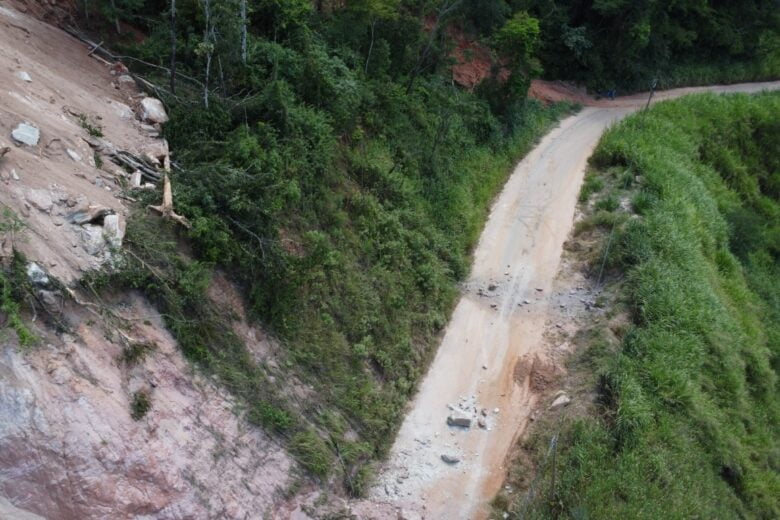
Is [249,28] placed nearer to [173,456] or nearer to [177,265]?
[177,265]

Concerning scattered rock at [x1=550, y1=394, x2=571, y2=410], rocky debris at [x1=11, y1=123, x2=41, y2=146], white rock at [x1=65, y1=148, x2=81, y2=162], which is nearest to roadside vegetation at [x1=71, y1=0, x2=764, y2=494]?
white rock at [x1=65, y1=148, x2=81, y2=162]

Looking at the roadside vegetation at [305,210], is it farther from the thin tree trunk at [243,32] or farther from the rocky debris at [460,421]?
the rocky debris at [460,421]

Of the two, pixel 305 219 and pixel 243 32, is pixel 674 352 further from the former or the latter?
pixel 243 32

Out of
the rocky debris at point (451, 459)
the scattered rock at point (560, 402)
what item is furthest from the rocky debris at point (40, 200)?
the scattered rock at point (560, 402)

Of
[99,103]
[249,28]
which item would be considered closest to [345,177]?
[249,28]

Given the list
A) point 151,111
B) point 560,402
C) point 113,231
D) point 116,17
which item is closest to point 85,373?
point 113,231

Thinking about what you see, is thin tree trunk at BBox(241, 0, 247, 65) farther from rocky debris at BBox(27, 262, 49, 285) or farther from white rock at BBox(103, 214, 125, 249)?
rocky debris at BBox(27, 262, 49, 285)
